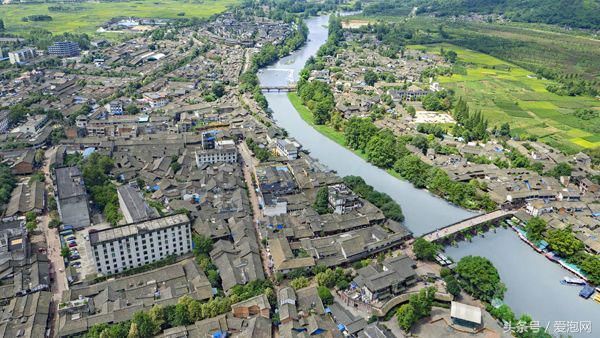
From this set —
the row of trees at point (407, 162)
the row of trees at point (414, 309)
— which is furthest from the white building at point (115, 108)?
the row of trees at point (414, 309)

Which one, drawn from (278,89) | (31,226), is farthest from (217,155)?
(278,89)

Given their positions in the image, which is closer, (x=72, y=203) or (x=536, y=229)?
(x=72, y=203)

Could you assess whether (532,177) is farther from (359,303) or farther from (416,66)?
(416,66)

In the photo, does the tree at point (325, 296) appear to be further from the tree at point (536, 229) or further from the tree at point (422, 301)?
the tree at point (536, 229)

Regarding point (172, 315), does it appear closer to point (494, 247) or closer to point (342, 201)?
point (342, 201)

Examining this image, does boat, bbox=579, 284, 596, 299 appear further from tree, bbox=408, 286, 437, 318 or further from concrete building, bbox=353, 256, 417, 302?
concrete building, bbox=353, 256, 417, 302

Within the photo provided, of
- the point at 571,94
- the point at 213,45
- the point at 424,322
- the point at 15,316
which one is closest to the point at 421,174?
the point at 424,322

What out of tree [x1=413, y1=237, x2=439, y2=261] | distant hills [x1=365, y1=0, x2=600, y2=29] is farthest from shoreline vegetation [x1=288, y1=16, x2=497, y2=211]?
distant hills [x1=365, y1=0, x2=600, y2=29]

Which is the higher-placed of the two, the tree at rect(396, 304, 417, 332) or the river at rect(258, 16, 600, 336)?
the tree at rect(396, 304, 417, 332)
